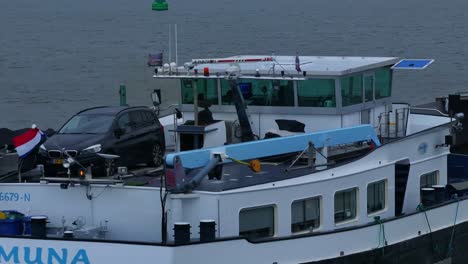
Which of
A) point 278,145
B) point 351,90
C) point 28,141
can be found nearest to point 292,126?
point 351,90

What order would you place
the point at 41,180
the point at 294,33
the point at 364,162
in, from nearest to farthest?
1. the point at 41,180
2. the point at 364,162
3. the point at 294,33

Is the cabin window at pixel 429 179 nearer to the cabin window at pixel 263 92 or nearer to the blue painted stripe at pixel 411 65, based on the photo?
the blue painted stripe at pixel 411 65

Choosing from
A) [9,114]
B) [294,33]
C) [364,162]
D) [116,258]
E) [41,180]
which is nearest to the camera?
[116,258]

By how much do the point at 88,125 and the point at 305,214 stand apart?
4.09m

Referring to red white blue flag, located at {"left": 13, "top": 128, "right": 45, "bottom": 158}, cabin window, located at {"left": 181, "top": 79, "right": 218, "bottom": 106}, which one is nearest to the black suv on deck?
red white blue flag, located at {"left": 13, "top": 128, "right": 45, "bottom": 158}

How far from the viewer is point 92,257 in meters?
15.8

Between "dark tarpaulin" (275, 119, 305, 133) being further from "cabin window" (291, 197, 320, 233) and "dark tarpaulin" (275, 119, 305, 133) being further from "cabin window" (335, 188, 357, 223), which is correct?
"cabin window" (291, 197, 320, 233)

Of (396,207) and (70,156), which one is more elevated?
(70,156)

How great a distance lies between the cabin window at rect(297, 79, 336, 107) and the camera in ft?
63.5

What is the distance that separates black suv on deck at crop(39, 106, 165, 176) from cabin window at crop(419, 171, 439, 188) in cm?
445

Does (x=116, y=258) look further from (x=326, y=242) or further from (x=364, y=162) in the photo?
(x=364, y=162)

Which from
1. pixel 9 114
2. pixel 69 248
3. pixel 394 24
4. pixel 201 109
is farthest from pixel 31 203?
pixel 394 24

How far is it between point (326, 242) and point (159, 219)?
8.39ft

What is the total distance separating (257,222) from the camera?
17.0 m
